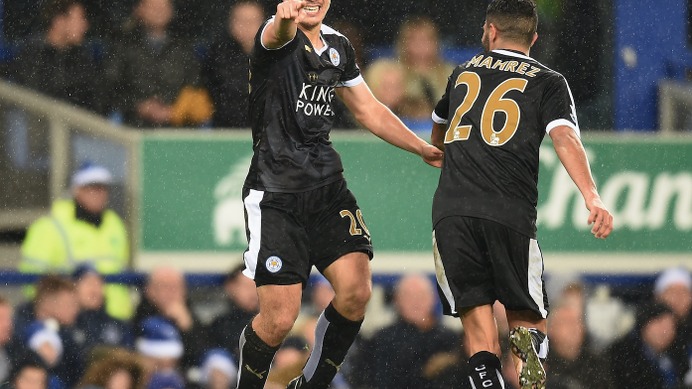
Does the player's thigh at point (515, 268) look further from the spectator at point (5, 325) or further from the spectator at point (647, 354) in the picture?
the spectator at point (5, 325)

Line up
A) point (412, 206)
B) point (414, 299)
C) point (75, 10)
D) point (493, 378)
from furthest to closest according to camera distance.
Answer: point (75, 10) < point (412, 206) < point (414, 299) < point (493, 378)

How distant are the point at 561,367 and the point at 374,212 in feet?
4.79

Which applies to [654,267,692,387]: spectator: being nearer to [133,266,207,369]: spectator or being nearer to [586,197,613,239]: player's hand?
[133,266,207,369]: spectator

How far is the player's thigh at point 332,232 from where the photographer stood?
5102mm

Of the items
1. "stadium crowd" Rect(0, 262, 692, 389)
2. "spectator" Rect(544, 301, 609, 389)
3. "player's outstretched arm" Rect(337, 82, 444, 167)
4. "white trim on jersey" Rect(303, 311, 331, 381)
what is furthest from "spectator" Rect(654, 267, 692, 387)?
"white trim on jersey" Rect(303, 311, 331, 381)

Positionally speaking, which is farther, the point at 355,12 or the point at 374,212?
the point at 355,12

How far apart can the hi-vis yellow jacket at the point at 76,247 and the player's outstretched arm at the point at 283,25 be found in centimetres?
330

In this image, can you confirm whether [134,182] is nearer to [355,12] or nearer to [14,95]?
[14,95]

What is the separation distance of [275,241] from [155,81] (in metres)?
3.58

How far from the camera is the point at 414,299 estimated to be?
7535 millimetres

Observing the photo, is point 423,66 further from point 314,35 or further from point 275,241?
point 275,241

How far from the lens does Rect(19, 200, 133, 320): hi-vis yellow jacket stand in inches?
309

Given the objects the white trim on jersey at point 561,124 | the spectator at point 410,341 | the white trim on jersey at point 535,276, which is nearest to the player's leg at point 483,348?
the white trim on jersey at point 535,276

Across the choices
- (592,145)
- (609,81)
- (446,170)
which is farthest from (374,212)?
(446,170)
